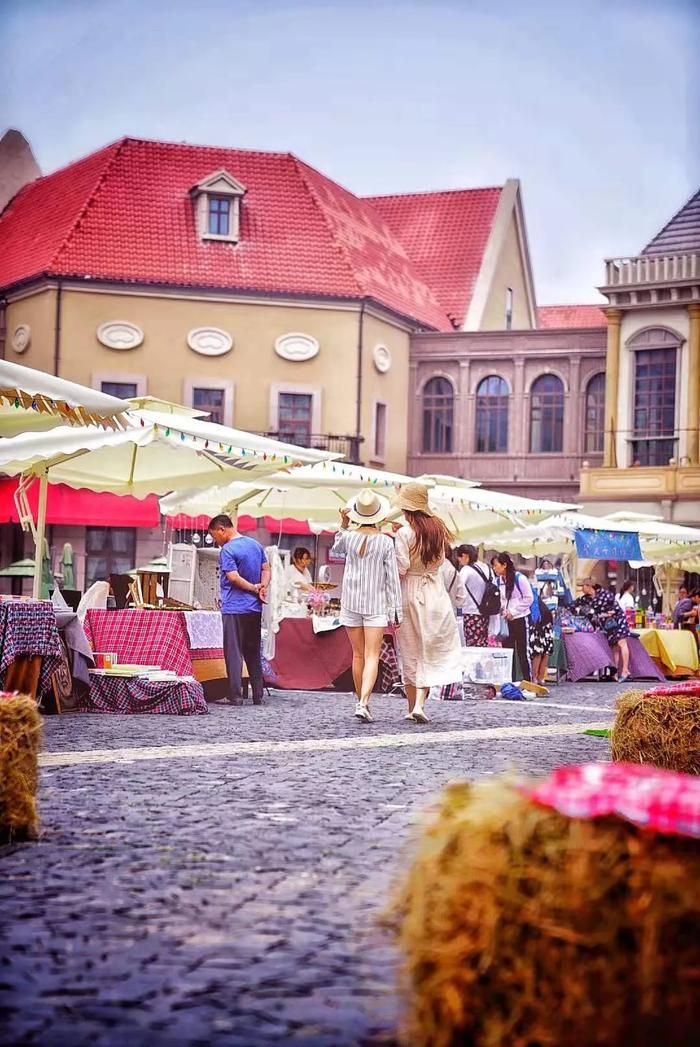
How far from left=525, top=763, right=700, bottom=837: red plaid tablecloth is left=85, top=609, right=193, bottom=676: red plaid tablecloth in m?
11.0

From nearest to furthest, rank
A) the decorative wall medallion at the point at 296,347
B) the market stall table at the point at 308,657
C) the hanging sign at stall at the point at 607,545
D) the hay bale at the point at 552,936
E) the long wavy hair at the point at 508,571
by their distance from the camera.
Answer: the hay bale at the point at 552,936 → the market stall table at the point at 308,657 → the long wavy hair at the point at 508,571 → the hanging sign at stall at the point at 607,545 → the decorative wall medallion at the point at 296,347

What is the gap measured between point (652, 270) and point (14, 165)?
20.6 metres

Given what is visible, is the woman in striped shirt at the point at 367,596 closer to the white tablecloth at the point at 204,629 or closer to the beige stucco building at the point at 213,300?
the white tablecloth at the point at 204,629

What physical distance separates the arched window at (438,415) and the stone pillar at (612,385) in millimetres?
4986

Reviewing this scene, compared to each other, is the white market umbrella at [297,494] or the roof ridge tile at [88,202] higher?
the roof ridge tile at [88,202]

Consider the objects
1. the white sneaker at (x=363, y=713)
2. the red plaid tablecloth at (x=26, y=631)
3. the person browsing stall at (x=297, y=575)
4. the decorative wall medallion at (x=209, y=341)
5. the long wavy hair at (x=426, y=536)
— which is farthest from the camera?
the decorative wall medallion at (x=209, y=341)

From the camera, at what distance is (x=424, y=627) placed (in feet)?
42.9

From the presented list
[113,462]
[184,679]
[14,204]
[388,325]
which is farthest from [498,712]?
[14,204]

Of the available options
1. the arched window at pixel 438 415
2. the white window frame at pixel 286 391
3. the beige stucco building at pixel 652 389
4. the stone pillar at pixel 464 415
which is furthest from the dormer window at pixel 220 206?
the beige stucco building at pixel 652 389

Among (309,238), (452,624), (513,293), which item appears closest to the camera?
(452,624)

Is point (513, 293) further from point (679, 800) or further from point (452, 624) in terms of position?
point (679, 800)

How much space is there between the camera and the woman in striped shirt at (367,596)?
13.2 m

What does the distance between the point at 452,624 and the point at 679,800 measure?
9924mm

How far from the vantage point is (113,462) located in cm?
1695
